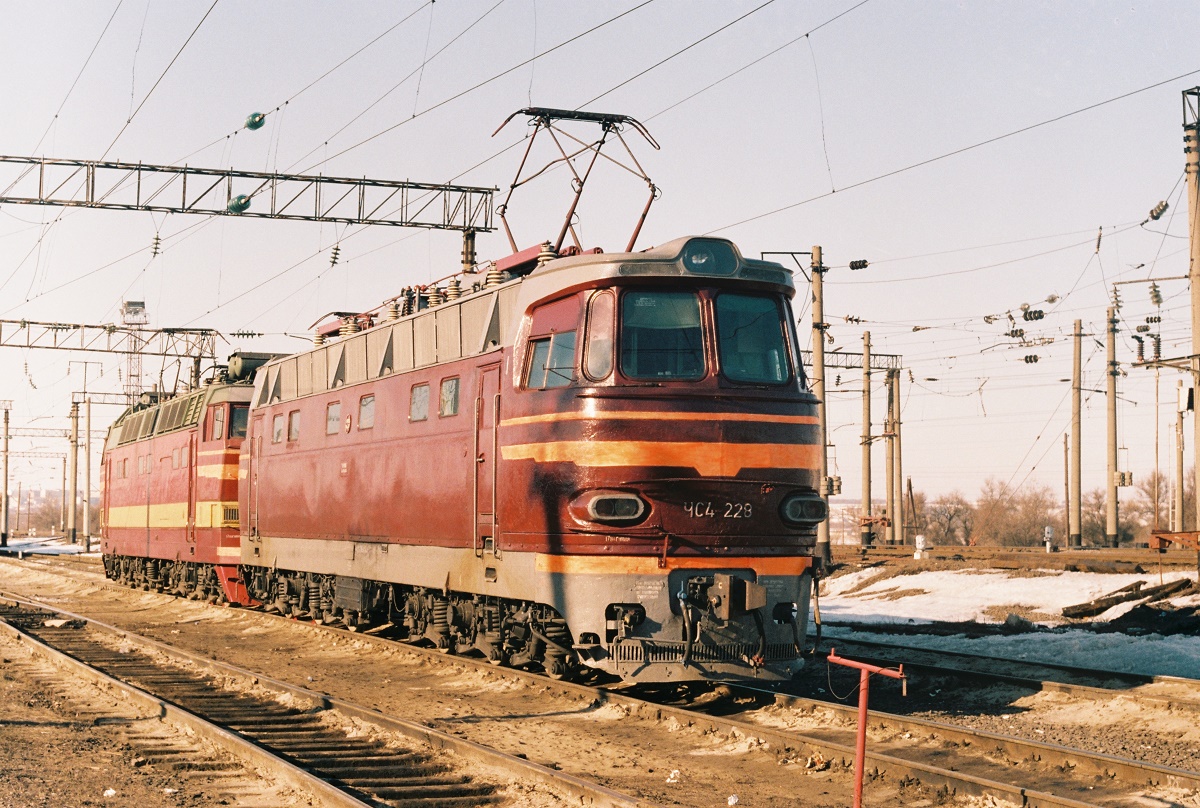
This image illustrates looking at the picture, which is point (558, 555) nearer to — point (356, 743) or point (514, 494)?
→ point (514, 494)

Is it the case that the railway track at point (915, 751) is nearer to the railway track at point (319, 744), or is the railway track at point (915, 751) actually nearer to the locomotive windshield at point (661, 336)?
the railway track at point (319, 744)

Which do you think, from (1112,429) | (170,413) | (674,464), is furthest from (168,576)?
(1112,429)

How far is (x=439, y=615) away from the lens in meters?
16.0

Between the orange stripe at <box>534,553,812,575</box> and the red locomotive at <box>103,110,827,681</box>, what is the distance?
0.06 feet

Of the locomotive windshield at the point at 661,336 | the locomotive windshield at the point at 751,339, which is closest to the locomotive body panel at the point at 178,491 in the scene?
the locomotive windshield at the point at 661,336

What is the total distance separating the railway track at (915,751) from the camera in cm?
876

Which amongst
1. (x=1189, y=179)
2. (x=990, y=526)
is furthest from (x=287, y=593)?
(x=990, y=526)

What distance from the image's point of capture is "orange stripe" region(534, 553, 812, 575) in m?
11.6

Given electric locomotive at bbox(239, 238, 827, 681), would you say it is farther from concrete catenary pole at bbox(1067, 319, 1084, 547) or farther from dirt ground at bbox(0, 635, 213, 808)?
concrete catenary pole at bbox(1067, 319, 1084, 547)

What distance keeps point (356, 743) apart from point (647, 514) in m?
3.22

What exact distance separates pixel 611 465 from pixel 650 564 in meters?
0.96

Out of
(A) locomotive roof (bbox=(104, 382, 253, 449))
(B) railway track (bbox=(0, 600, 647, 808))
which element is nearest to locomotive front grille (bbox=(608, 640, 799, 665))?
(B) railway track (bbox=(0, 600, 647, 808))

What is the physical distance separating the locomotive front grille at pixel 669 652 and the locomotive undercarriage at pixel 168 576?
53.3 ft

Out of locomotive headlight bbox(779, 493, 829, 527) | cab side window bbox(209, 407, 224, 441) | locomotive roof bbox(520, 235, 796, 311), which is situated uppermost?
locomotive roof bbox(520, 235, 796, 311)
